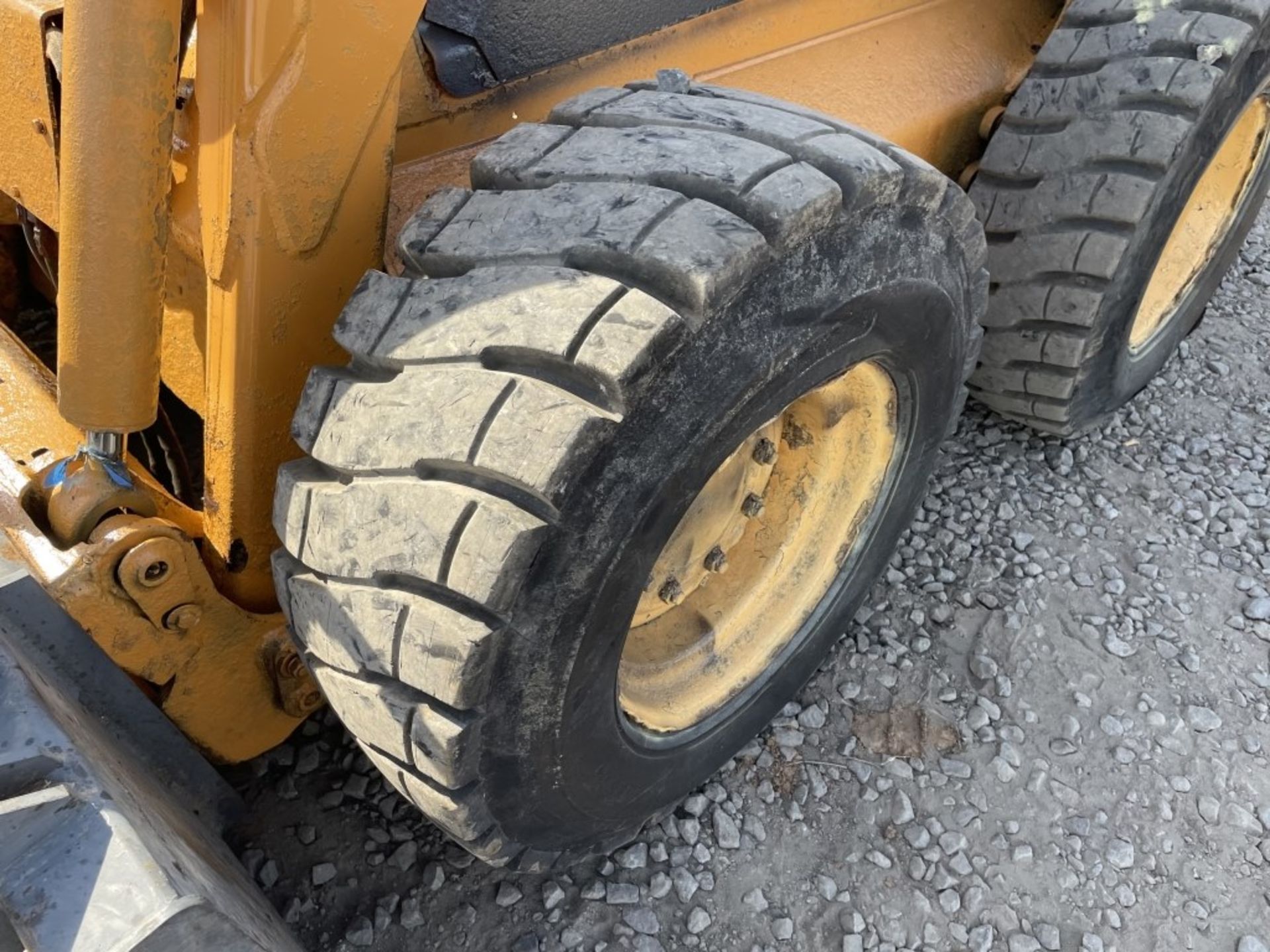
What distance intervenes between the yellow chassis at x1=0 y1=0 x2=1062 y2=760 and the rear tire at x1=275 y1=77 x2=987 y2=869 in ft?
0.38

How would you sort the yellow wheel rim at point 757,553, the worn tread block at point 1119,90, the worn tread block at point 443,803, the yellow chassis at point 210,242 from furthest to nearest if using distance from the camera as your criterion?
the worn tread block at point 1119,90 < the yellow wheel rim at point 757,553 < the worn tread block at point 443,803 < the yellow chassis at point 210,242

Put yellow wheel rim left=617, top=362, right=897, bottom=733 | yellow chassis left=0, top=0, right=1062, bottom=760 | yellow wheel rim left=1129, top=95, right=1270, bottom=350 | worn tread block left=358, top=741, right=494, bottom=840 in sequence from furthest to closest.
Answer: yellow wheel rim left=1129, top=95, right=1270, bottom=350 < yellow wheel rim left=617, top=362, right=897, bottom=733 < worn tread block left=358, top=741, right=494, bottom=840 < yellow chassis left=0, top=0, right=1062, bottom=760

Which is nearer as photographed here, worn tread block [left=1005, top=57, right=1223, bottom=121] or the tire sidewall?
the tire sidewall

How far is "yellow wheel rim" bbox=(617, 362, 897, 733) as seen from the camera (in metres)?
1.86

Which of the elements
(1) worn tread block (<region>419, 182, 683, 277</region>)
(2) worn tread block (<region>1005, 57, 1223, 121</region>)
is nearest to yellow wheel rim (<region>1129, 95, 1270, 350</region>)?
(2) worn tread block (<region>1005, 57, 1223, 121</region>)

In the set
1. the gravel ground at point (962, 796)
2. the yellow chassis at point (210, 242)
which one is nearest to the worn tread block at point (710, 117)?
the yellow chassis at point (210, 242)

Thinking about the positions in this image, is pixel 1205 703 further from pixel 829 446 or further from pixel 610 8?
pixel 610 8

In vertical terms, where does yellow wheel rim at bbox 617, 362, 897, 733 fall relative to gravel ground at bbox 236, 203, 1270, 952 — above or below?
above

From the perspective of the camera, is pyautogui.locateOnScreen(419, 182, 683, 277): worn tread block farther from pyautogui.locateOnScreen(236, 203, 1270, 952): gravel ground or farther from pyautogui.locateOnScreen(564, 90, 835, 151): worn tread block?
pyautogui.locateOnScreen(236, 203, 1270, 952): gravel ground

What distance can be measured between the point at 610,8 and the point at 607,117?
52 cm

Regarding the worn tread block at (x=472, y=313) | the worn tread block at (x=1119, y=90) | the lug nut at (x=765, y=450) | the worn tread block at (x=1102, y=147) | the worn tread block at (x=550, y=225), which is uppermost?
the worn tread block at (x=550, y=225)

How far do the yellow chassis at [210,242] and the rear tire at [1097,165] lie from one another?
98 centimetres

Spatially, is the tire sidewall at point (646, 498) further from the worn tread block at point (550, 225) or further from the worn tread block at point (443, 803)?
the worn tread block at point (550, 225)

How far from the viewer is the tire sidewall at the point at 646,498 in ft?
4.10
